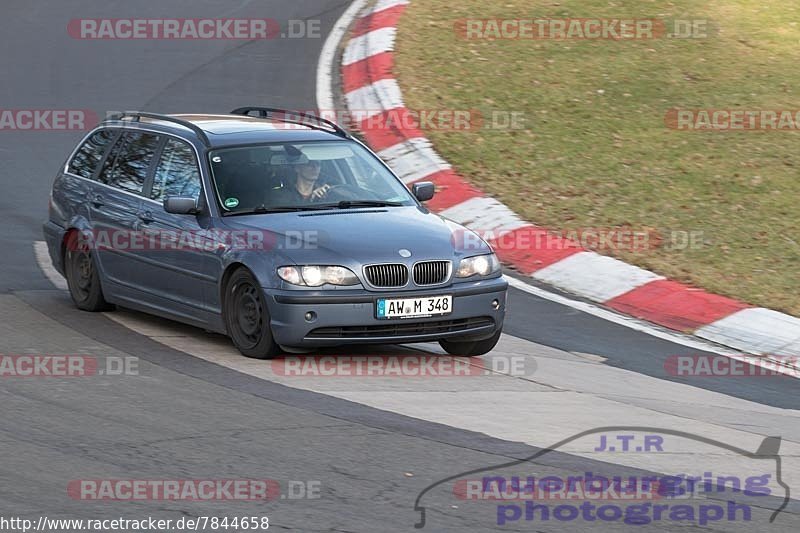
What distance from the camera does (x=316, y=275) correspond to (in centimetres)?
919

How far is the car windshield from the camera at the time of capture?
10.0 metres

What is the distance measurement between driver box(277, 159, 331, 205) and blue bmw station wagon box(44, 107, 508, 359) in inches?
0.4

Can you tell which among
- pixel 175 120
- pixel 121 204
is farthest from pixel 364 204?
pixel 121 204

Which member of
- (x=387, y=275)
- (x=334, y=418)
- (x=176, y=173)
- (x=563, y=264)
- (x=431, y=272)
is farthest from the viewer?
(x=563, y=264)

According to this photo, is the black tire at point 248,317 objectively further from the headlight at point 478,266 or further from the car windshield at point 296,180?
the headlight at point 478,266

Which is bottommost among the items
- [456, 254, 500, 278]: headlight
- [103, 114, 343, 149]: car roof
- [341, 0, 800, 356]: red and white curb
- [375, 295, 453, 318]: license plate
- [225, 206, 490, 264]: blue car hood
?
[341, 0, 800, 356]: red and white curb

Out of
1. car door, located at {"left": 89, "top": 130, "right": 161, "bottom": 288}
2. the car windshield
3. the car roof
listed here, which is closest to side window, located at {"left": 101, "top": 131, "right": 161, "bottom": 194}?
car door, located at {"left": 89, "top": 130, "right": 161, "bottom": 288}

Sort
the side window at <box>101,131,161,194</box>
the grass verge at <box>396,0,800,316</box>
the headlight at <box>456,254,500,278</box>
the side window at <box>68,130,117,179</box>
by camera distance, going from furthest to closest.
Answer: the grass verge at <box>396,0,800,316</box>
the side window at <box>68,130,117,179</box>
the side window at <box>101,131,161,194</box>
the headlight at <box>456,254,500,278</box>

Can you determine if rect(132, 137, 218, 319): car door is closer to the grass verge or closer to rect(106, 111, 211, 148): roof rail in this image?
rect(106, 111, 211, 148): roof rail

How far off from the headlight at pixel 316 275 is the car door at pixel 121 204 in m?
1.82

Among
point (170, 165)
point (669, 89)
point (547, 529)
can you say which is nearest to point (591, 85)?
point (669, 89)

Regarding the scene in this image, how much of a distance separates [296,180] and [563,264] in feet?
11.2

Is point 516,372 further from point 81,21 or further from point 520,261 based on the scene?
point 81,21

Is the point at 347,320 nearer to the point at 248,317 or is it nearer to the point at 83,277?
the point at 248,317
